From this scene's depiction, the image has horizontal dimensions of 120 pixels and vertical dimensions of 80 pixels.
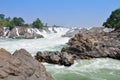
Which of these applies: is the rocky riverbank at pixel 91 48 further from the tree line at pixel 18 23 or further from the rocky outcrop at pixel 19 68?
the tree line at pixel 18 23

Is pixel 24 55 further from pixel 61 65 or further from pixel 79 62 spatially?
pixel 79 62

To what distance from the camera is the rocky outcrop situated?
7.19m

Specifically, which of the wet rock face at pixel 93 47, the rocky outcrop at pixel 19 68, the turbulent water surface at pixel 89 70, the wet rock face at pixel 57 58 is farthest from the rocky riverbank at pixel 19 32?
the rocky outcrop at pixel 19 68

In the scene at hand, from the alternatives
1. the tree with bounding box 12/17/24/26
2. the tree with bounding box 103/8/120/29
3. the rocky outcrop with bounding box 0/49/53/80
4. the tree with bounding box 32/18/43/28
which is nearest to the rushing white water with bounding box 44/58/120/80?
the rocky outcrop with bounding box 0/49/53/80

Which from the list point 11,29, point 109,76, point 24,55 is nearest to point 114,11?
Result: point 11,29

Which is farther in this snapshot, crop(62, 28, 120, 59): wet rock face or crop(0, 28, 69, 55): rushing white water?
crop(0, 28, 69, 55): rushing white water

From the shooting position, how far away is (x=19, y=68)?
24.6ft

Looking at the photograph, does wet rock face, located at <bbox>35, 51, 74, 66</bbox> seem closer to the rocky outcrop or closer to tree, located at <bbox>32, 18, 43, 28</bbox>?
the rocky outcrop

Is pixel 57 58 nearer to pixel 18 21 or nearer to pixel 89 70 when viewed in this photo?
pixel 89 70

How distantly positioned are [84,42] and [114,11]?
1455 inches

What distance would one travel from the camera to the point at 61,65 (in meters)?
19.7

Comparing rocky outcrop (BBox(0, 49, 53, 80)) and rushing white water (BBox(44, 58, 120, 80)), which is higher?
rocky outcrop (BBox(0, 49, 53, 80))

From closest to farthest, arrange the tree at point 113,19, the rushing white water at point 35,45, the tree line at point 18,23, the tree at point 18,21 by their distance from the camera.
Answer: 1. the rushing white water at point 35,45
2. the tree at point 113,19
3. the tree line at point 18,23
4. the tree at point 18,21

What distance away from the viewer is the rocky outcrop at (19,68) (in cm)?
719
